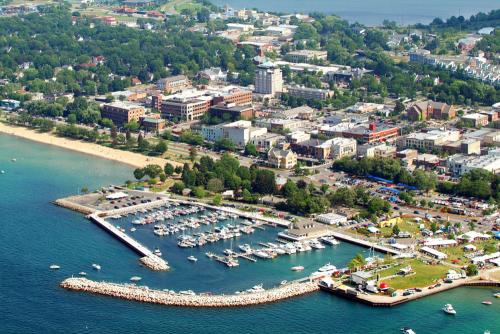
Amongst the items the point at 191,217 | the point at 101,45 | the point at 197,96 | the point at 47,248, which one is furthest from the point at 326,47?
the point at 47,248

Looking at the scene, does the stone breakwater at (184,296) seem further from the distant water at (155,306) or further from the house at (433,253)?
the house at (433,253)

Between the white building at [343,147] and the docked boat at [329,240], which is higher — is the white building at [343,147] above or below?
above

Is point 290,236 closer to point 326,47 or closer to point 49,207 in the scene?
point 49,207

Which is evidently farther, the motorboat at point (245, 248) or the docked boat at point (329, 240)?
the docked boat at point (329, 240)

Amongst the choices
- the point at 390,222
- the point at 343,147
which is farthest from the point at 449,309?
the point at 343,147

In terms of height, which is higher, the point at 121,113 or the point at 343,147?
the point at 121,113

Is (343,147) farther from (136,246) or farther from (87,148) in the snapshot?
(136,246)

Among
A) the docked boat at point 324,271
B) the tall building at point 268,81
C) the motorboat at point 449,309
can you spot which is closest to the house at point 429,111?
the tall building at point 268,81

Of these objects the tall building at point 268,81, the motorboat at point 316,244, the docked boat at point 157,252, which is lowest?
the docked boat at point 157,252
